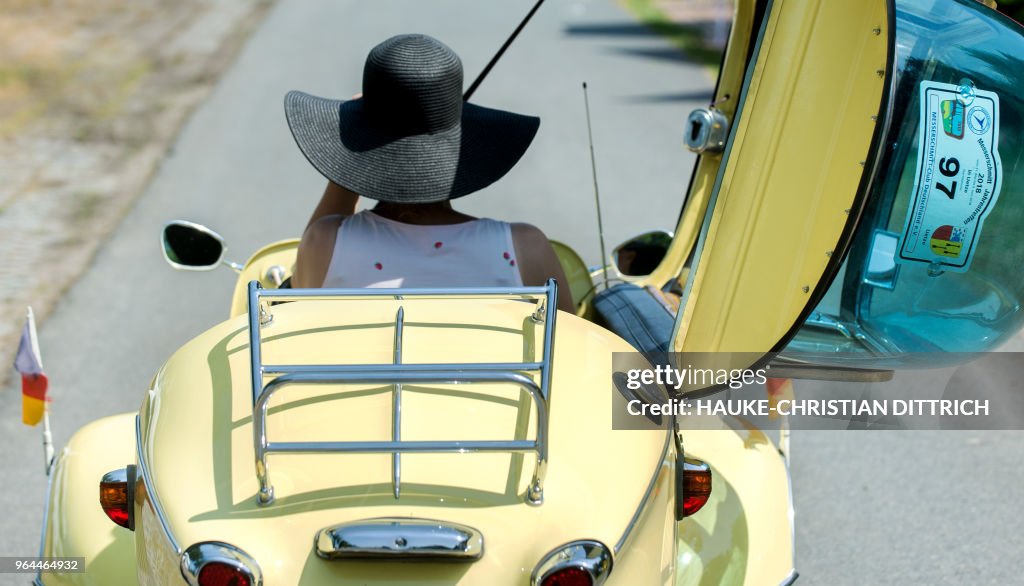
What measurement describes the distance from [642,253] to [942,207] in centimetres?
138

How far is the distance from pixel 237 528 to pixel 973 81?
5.84 ft

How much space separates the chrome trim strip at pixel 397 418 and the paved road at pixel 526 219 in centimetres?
207

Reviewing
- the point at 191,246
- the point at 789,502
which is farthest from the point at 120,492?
the point at 789,502

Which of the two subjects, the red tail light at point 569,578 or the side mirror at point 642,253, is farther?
the side mirror at point 642,253

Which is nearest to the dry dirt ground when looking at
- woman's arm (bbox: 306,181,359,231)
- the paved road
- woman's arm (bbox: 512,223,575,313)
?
the paved road

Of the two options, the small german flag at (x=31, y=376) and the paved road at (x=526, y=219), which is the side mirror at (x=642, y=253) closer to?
the paved road at (x=526, y=219)

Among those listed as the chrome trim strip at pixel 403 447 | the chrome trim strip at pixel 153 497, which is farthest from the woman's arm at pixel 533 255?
the chrome trim strip at pixel 153 497

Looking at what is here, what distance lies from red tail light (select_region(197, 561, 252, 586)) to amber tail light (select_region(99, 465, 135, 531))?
524mm

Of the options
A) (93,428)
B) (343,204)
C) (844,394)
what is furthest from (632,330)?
(844,394)

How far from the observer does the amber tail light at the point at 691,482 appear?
224 cm

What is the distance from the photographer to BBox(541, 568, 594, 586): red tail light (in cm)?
179

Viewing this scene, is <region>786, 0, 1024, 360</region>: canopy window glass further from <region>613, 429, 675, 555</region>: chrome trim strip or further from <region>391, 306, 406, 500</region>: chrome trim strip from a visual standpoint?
<region>391, 306, 406, 500</region>: chrome trim strip

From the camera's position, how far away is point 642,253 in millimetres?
3574

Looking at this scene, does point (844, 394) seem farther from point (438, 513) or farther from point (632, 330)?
point (438, 513)
